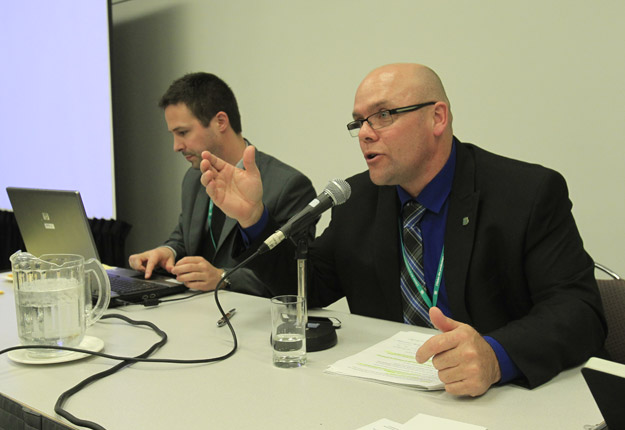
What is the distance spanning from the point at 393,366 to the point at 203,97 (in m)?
1.70

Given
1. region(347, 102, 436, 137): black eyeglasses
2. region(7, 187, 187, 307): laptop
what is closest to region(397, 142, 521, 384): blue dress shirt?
region(347, 102, 436, 137): black eyeglasses

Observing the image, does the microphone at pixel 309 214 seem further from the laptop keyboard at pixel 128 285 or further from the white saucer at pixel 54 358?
the laptop keyboard at pixel 128 285

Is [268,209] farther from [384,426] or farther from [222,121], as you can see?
[384,426]

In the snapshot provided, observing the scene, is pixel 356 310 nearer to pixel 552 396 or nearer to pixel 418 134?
pixel 418 134

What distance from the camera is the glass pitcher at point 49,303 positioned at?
1.21m

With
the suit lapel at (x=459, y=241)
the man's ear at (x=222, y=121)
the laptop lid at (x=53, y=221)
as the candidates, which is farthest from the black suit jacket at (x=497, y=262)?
the man's ear at (x=222, y=121)

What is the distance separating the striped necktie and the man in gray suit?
643mm

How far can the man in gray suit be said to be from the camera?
7.20ft

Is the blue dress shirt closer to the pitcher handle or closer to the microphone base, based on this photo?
the microphone base

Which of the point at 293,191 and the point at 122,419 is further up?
the point at 293,191

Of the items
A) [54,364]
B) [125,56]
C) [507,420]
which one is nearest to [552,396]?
[507,420]

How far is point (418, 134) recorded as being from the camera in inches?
64.4

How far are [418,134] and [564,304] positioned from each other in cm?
62

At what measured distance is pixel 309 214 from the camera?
1235mm
